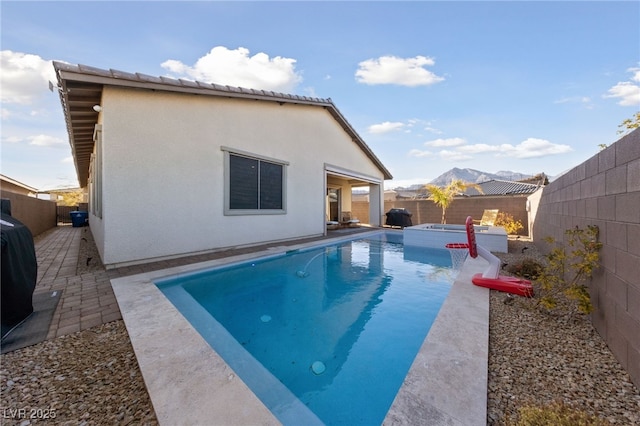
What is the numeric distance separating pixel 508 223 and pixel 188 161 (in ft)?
49.0

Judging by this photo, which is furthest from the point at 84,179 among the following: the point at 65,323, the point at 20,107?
the point at 65,323

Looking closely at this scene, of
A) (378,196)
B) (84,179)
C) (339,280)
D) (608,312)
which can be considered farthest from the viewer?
(84,179)

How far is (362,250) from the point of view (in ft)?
31.1

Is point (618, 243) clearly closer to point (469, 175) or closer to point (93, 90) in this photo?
point (93, 90)

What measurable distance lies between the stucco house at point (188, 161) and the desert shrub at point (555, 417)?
7394 millimetres

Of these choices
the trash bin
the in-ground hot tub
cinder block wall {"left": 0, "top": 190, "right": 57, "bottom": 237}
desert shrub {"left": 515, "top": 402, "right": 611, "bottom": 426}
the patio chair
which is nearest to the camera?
desert shrub {"left": 515, "top": 402, "right": 611, "bottom": 426}

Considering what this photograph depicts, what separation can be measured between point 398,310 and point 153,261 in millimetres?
6024

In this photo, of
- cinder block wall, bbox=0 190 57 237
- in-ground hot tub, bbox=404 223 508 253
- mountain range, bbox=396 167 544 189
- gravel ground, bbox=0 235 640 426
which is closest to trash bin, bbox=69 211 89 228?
cinder block wall, bbox=0 190 57 237

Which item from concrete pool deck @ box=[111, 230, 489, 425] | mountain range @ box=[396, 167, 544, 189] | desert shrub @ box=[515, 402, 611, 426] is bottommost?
concrete pool deck @ box=[111, 230, 489, 425]

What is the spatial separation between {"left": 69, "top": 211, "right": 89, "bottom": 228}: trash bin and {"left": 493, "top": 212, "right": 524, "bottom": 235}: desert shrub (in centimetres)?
2542

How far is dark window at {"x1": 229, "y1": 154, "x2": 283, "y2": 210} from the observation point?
820cm

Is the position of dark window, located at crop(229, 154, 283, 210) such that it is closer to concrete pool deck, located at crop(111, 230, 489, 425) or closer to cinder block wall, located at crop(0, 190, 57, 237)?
concrete pool deck, located at crop(111, 230, 489, 425)

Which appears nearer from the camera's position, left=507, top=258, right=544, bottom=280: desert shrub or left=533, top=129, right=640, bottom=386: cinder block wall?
left=533, top=129, right=640, bottom=386: cinder block wall

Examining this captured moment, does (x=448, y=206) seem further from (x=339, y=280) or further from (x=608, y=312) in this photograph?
(x=608, y=312)
